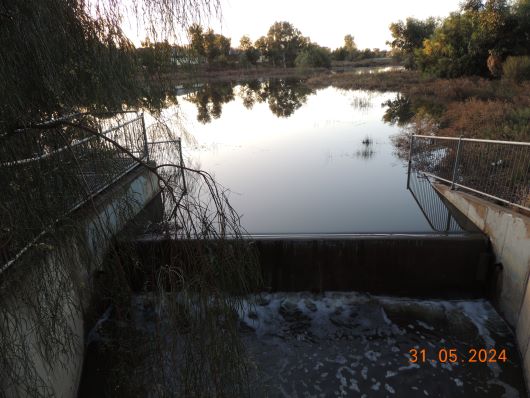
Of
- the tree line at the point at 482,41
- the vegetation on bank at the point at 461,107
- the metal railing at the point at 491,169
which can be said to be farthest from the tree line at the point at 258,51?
the tree line at the point at 482,41

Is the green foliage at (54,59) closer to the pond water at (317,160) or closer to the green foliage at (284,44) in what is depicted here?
the pond water at (317,160)

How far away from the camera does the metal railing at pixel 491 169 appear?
18.0 feet

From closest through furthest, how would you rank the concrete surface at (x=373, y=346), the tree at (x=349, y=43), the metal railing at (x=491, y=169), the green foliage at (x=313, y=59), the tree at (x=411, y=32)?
the concrete surface at (x=373, y=346) → the metal railing at (x=491, y=169) → the tree at (x=411, y=32) → the green foliage at (x=313, y=59) → the tree at (x=349, y=43)

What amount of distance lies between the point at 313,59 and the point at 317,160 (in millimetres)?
56913

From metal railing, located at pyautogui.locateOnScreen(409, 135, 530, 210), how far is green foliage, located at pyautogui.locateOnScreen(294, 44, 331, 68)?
5800 cm

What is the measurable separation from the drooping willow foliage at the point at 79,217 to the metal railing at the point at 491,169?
15.8 ft

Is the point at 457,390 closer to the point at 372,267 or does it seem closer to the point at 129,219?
the point at 372,267

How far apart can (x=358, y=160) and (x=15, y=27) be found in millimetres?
10784

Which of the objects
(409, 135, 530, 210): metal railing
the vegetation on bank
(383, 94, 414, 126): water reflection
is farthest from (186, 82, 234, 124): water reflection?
(409, 135, 530, 210): metal railing

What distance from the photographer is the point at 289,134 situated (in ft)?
51.6

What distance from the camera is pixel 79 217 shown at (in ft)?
7.20

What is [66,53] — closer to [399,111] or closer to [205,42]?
[205,42]

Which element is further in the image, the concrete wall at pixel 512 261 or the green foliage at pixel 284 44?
the green foliage at pixel 284 44

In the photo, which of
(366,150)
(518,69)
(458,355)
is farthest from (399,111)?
(458,355)
